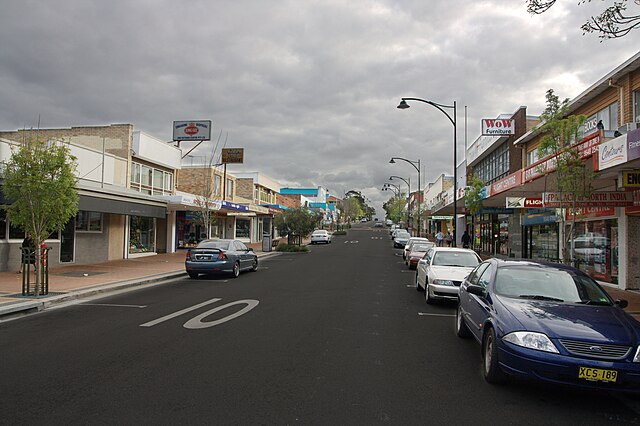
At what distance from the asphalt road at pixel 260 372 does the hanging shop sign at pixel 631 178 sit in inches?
198

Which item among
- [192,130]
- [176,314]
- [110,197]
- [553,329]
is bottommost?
[176,314]

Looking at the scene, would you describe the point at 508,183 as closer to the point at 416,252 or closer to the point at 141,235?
the point at 416,252

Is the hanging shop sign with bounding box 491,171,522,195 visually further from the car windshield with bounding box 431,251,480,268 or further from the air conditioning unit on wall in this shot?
the car windshield with bounding box 431,251,480,268

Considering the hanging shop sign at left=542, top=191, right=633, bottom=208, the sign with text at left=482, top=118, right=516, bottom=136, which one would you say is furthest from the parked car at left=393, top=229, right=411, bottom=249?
the hanging shop sign at left=542, top=191, right=633, bottom=208

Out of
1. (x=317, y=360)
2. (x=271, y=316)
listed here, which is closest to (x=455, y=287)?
(x=271, y=316)

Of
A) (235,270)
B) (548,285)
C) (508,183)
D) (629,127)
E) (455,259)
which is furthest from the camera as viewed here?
(235,270)

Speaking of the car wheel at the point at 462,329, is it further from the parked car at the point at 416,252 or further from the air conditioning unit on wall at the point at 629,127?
the parked car at the point at 416,252

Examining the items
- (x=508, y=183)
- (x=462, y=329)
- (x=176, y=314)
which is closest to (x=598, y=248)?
(x=508, y=183)

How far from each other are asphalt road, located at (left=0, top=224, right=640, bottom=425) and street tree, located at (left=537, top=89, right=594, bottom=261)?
13.5ft

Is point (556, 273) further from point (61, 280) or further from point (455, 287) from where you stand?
point (61, 280)

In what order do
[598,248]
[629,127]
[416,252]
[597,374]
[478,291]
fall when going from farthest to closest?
[416,252] → [598,248] → [629,127] → [478,291] → [597,374]

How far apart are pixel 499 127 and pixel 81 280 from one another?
879 inches

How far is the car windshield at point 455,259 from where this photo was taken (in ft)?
41.2

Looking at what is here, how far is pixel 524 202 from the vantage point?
17922mm
